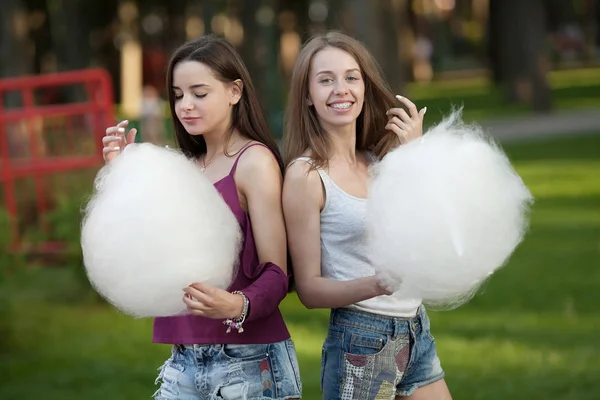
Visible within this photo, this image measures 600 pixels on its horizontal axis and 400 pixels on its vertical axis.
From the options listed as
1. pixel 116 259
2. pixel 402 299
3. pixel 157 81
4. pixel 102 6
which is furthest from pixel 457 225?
pixel 157 81

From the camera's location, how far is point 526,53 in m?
24.4

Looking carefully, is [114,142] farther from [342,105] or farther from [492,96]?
[492,96]

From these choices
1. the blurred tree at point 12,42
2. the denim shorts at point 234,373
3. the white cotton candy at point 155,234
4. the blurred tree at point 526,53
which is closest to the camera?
the white cotton candy at point 155,234

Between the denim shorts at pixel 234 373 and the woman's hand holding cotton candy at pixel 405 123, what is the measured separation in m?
0.68

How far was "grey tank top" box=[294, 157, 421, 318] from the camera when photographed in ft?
10.6

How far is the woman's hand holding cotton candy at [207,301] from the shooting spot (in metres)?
2.89

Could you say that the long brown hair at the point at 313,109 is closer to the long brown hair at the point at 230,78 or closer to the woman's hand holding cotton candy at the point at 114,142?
the long brown hair at the point at 230,78

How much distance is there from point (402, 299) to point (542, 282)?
554cm

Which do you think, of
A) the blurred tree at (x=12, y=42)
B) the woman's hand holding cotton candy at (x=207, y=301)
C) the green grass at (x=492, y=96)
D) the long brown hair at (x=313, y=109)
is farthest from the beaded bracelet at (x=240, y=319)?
the green grass at (x=492, y=96)

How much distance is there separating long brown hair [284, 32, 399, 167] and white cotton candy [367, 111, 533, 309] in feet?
1.02

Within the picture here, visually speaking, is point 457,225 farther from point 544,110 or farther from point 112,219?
point 544,110

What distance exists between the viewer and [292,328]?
7.20 metres

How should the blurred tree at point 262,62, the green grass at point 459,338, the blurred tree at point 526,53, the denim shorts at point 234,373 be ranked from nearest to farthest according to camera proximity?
1. the denim shorts at point 234,373
2. the green grass at point 459,338
3. the blurred tree at point 262,62
4. the blurred tree at point 526,53

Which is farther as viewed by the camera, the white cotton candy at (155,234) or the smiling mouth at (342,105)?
the smiling mouth at (342,105)
